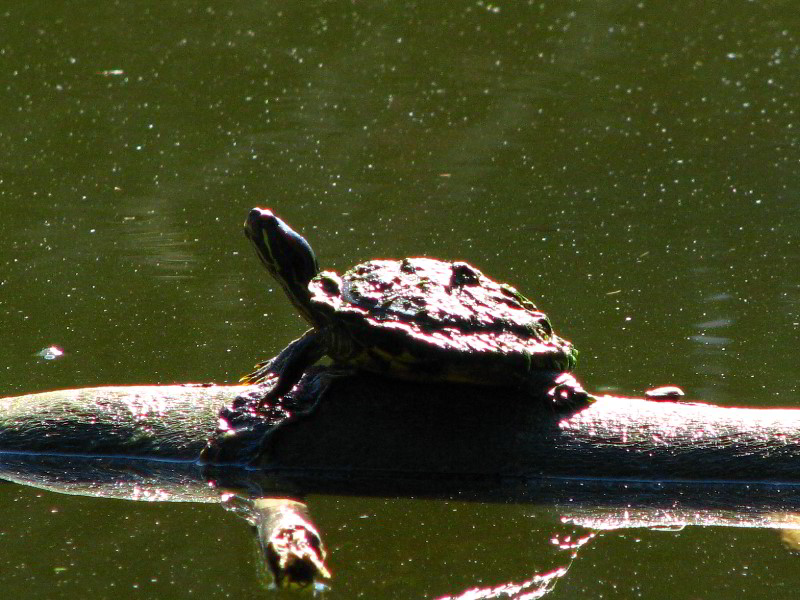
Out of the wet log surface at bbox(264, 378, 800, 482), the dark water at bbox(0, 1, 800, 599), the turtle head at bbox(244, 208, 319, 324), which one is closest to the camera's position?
the dark water at bbox(0, 1, 800, 599)

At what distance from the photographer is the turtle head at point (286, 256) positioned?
312 cm

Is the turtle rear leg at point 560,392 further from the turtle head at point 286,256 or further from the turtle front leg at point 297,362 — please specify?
the turtle head at point 286,256

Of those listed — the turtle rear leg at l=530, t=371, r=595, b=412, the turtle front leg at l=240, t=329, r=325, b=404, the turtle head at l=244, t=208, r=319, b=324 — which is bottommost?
the turtle rear leg at l=530, t=371, r=595, b=412

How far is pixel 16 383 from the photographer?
3346 millimetres

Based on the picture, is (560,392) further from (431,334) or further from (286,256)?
(286,256)

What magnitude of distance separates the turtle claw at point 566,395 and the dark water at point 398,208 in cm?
24

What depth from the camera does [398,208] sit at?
16.6 feet

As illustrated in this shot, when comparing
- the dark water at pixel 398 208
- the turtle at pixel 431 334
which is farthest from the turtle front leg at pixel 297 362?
the dark water at pixel 398 208

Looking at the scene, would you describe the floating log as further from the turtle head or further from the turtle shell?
the turtle head

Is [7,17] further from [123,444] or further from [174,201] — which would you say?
[123,444]

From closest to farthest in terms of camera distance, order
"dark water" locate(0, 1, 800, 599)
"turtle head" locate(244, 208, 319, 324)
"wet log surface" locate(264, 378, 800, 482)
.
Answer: "dark water" locate(0, 1, 800, 599)
"wet log surface" locate(264, 378, 800, 482)
"turtle head" locate(244, 208, 319, 324)

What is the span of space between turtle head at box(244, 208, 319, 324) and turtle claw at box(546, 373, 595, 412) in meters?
0.71

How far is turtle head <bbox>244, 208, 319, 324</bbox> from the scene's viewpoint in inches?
123

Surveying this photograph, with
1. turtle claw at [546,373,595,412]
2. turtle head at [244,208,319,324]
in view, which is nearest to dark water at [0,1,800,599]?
turtle claw at [546,373,595,412]
